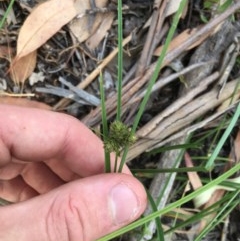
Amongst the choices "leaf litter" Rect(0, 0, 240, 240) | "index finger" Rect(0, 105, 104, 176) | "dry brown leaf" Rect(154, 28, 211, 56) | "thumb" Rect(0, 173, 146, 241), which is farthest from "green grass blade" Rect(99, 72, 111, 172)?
"dry brown leaf" Rect(154, 28, 211, 56)

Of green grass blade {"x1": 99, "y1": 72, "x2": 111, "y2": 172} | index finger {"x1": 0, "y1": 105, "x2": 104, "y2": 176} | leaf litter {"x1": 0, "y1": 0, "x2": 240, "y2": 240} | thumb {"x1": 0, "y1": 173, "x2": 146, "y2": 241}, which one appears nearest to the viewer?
green grass blade {"x1": 99, "y1": 72, "x2": 111, "y2": 172}

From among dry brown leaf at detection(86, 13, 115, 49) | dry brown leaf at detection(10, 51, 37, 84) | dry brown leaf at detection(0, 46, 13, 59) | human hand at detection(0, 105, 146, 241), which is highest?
dry brown leaf at detection(86, 13, 115, 49)

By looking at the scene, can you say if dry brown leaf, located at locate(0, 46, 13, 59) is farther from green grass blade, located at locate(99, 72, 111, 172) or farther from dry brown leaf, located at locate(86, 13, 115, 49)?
green grass blade, located at locate(99, 72, 111, 172)

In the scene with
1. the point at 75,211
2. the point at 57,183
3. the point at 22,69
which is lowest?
the point at 57,183

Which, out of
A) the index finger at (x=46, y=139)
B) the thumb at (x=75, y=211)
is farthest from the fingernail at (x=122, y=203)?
the index finger at (x=46, y=139)

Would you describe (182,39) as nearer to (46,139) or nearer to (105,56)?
(105,56)

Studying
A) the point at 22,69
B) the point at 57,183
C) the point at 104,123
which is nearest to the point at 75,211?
the point at 104,123
